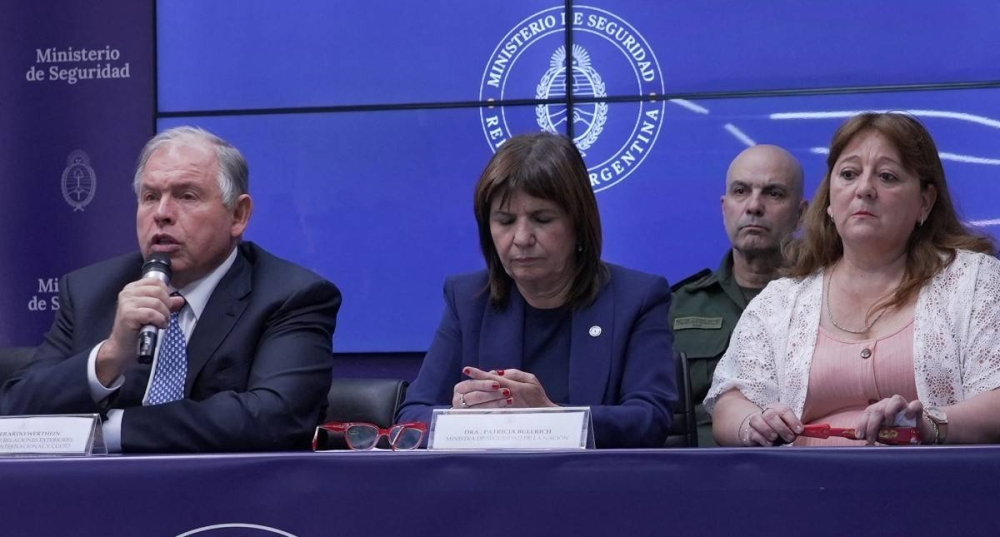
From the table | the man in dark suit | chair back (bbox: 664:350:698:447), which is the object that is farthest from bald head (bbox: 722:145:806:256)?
the table

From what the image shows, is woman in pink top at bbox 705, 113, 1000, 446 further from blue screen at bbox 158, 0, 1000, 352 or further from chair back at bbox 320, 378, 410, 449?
blue screen at bbox 158, 0, 1000, 352

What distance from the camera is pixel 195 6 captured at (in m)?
4.56

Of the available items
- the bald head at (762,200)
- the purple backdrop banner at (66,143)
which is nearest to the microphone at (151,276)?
the bald head at (762,200)

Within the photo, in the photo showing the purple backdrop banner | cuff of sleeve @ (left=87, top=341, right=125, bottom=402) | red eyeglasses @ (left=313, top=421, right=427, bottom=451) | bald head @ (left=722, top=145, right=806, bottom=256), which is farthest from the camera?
the purple backdrop banner

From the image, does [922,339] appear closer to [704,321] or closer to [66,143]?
[704,321]

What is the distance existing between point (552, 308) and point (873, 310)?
654mm

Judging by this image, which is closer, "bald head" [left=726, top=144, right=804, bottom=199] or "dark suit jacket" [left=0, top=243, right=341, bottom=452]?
"dark suit jacket" [left=0, top=243, right=341, bottom=452]

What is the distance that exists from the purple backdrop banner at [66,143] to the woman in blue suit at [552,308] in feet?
7.42

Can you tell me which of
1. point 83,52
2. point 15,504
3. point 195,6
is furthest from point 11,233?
point 15,504

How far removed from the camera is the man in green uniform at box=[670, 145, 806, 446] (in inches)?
134

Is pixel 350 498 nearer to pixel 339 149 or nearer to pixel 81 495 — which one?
pixel 81 495

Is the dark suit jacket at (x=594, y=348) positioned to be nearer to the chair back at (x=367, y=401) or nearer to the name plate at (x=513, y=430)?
the chair back at (x=367, y=401)

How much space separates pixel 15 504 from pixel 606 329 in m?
1.22

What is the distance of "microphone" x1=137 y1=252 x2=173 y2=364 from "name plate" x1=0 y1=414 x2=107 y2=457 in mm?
266
